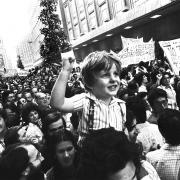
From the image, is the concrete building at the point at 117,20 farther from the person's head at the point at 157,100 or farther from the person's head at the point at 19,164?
the person's head at the point at 19,164

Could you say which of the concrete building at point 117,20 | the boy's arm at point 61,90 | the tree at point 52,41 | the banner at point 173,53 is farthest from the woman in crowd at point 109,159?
the tree at point 52,41

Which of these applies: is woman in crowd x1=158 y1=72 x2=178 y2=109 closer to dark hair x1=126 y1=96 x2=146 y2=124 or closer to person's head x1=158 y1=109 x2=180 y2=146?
dark hair x1=126 y1=96 x2=146 y2=124

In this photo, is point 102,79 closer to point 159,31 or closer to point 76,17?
point 159,31

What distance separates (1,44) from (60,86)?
15560 cm

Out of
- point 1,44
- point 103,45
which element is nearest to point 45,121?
point 103,45

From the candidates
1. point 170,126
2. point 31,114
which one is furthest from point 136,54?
point 170,126

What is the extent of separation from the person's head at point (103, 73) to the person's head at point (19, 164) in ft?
A: 2.25

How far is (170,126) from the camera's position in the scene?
329 centimetres

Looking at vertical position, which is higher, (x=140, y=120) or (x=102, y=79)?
(x=102, y=79)

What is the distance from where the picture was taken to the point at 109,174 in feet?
6.54

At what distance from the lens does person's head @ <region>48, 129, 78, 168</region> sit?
3180 millimetres

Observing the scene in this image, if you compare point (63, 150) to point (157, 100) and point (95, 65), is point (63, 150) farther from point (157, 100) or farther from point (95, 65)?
point (157, 100)

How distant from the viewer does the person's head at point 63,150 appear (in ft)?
10.4

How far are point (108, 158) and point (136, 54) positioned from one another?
7.83 m
